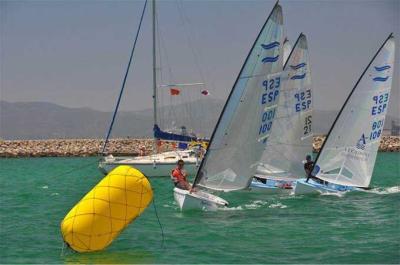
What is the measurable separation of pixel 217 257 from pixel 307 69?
1512 centimetres

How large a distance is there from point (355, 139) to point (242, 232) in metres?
9.87

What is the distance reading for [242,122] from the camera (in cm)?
2114

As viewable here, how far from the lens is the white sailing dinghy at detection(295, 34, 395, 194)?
2564 cm

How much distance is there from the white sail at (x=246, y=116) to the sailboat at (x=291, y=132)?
6058mm

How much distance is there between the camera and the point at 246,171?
845 inches

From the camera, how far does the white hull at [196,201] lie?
20.4m

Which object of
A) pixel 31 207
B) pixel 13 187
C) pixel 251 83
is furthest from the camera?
pixel 13 187

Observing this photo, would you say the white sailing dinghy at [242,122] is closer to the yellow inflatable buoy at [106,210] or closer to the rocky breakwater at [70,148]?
the yellow inflatable buoy at [106,210]

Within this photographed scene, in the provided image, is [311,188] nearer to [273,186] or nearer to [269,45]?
[273,186]

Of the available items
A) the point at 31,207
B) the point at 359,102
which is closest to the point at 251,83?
the point at 359,102

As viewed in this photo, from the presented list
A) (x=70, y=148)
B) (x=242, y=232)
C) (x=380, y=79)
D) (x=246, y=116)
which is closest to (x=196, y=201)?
(x=246, y=116)

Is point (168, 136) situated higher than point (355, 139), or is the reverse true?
point (355, 139)

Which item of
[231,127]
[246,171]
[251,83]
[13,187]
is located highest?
[251,83]

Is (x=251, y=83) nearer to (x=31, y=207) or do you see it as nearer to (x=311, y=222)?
(x=311, y=222)
